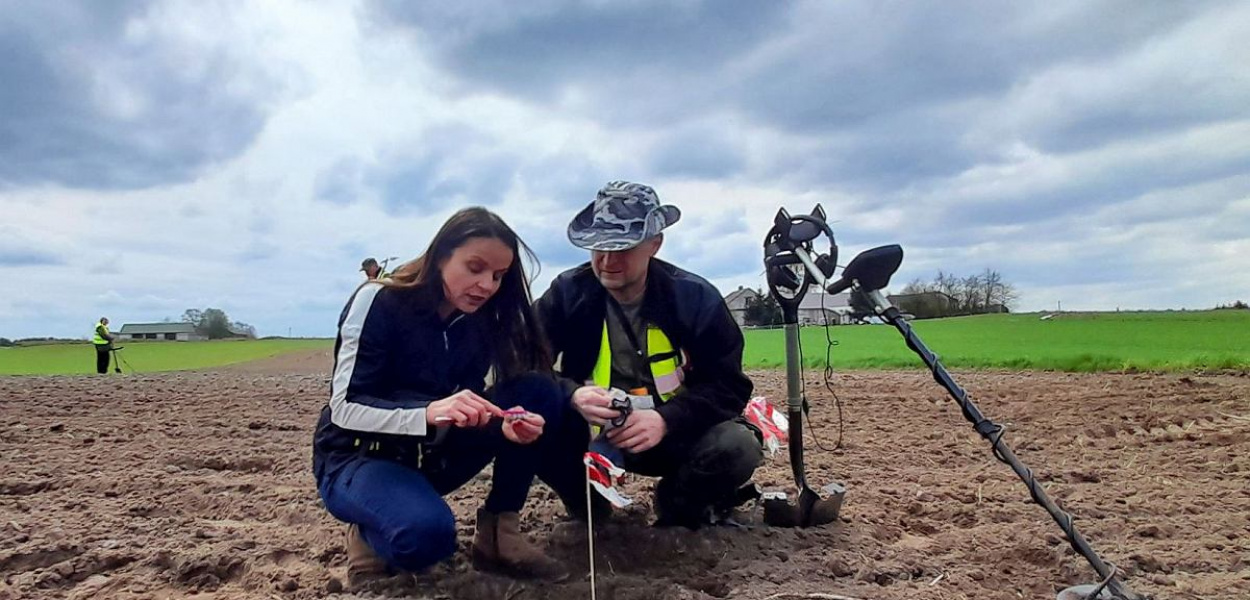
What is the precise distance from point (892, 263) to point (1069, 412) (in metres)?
5.34

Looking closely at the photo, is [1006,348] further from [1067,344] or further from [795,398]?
[795,398]

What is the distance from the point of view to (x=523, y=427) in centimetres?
267

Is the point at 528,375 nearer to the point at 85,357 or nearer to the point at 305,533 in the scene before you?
the point at 305,533

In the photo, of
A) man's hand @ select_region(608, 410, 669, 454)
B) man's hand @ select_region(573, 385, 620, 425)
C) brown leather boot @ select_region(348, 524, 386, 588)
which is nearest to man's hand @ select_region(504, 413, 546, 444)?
man's hand @ select_region(573, 385, 620, 425)

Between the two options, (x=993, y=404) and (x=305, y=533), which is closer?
(x=305, y=533)

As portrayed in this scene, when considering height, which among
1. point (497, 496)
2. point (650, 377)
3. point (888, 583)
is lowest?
point (888, 583)

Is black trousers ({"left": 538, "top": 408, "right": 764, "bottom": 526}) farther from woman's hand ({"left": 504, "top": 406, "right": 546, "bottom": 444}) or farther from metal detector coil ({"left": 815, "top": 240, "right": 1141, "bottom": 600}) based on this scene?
metal detector coil ({"left": 815, "top": 240, "right": 1141, "bottom": 600})

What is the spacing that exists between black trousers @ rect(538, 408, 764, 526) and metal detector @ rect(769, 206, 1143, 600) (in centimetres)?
73

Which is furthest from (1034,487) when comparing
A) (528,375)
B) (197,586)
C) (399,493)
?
(197,586)

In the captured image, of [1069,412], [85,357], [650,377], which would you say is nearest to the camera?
[650,377]

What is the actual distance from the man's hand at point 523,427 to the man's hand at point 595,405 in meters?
0.21

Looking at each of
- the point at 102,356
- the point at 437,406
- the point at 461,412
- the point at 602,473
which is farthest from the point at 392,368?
the point at 102,356

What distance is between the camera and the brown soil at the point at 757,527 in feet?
8.81

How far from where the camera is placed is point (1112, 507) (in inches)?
141
